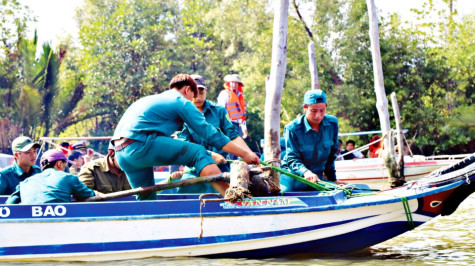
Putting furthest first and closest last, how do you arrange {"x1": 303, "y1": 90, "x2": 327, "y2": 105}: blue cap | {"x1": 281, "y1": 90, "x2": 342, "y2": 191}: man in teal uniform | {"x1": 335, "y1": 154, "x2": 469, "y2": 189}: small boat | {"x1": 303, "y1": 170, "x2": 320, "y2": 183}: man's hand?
{"x1": 335, "y1": 154, "x2": 469, "y2": 189}: small boat → {"x1": 281, "y1": 90, "x2": 342, "y2": 191}: man in teal uniform → {"x1": 303, "y1": 90, "x2": 327, "y2": 105}: blue cap → {"x1": 303, "y1": 170, "x2": 320, "y2": 183}: man's hand

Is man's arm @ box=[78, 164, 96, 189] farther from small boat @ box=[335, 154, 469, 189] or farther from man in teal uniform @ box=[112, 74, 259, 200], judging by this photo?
small boat @ box=[335, 154, 469, 189]

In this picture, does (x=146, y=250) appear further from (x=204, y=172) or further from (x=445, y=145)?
(x=445, y=145)

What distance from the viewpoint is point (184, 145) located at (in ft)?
20.2

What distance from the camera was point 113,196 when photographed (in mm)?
6855

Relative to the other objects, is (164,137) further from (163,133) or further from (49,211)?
(49,211)

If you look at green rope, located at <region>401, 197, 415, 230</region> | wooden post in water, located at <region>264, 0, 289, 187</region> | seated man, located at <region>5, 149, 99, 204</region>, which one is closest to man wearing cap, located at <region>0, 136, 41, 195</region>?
seated man, located at <region>5, 149, 99, 204</region>

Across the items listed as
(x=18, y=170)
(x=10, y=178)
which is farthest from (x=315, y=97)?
(x=10, y=178)

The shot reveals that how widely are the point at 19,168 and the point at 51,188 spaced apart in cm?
159

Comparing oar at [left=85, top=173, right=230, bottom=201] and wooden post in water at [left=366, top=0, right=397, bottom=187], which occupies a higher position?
wooden post in water at [left=366, top=0, right=397, bottom=187]

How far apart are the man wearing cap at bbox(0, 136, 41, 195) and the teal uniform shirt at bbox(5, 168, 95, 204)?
1.24m

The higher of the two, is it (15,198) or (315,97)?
(315,97)

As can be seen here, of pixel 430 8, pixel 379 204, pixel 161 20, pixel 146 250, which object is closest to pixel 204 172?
pixel 146 250

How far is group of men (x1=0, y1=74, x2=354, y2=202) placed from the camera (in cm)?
611

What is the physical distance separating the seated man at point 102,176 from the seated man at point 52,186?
3.58 ft
